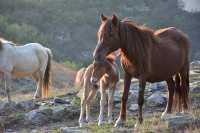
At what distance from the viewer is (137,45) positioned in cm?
1016

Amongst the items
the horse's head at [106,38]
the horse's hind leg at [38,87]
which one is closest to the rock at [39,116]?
the horse's head at [106,38]

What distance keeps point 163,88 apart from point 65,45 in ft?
92.4

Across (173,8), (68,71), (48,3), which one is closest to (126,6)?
(173,8)

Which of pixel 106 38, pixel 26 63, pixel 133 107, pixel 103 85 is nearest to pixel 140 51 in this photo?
pixel 106 38

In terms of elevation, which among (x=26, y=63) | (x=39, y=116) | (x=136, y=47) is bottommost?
(x=39, y=116)

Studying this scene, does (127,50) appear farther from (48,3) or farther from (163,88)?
(48,3)

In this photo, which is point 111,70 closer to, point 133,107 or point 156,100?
point 133,107

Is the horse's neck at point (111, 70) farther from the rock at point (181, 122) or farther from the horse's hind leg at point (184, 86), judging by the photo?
the rock at point (181, 122)

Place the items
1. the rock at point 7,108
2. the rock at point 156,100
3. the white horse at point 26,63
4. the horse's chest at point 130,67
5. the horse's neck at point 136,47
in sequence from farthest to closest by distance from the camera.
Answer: the white horse at point 26,63, the rock at point 156,100, the rock at point 7,108, the horse's chest at point 130,67, the horse's neck at point 136,47

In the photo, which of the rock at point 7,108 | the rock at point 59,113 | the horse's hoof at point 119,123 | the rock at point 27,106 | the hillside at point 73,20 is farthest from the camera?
the hillside at point 73,20

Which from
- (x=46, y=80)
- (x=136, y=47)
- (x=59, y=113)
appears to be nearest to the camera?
(x=136, y=47)

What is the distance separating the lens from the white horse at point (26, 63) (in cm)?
1686

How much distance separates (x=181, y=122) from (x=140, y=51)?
145 cm

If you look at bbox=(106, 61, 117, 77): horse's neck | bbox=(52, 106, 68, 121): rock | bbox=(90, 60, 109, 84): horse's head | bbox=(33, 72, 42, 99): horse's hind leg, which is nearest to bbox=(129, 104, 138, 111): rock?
bbox=(52, 106, 68, 121): rock
